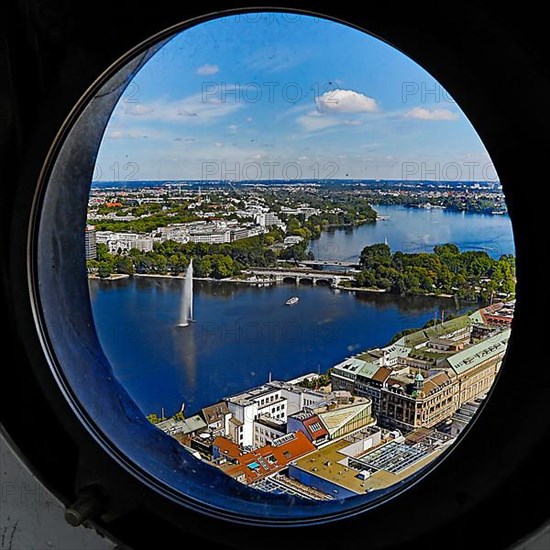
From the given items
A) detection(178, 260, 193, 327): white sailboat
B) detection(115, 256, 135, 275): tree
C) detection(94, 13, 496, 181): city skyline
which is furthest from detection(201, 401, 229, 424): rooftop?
detection(94, 13, 496, 181): city skyline

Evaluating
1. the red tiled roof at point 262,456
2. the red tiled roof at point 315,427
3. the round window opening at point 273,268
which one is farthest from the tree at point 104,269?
the red tiled roof at point 315,427

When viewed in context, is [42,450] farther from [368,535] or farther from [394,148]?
[394,148]

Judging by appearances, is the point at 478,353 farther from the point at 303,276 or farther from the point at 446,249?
the point at 303,276

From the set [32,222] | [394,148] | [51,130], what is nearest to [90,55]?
[51,130]

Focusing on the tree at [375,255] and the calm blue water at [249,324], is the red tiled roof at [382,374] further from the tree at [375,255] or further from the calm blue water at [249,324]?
the tree at [375,255]

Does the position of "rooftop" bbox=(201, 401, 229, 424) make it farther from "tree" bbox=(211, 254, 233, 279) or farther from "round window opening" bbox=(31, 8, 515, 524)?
"tree" bbox=(211, 254, 233, 279)

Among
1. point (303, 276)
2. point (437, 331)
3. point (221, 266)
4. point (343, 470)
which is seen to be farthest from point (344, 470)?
point (221, 266)
